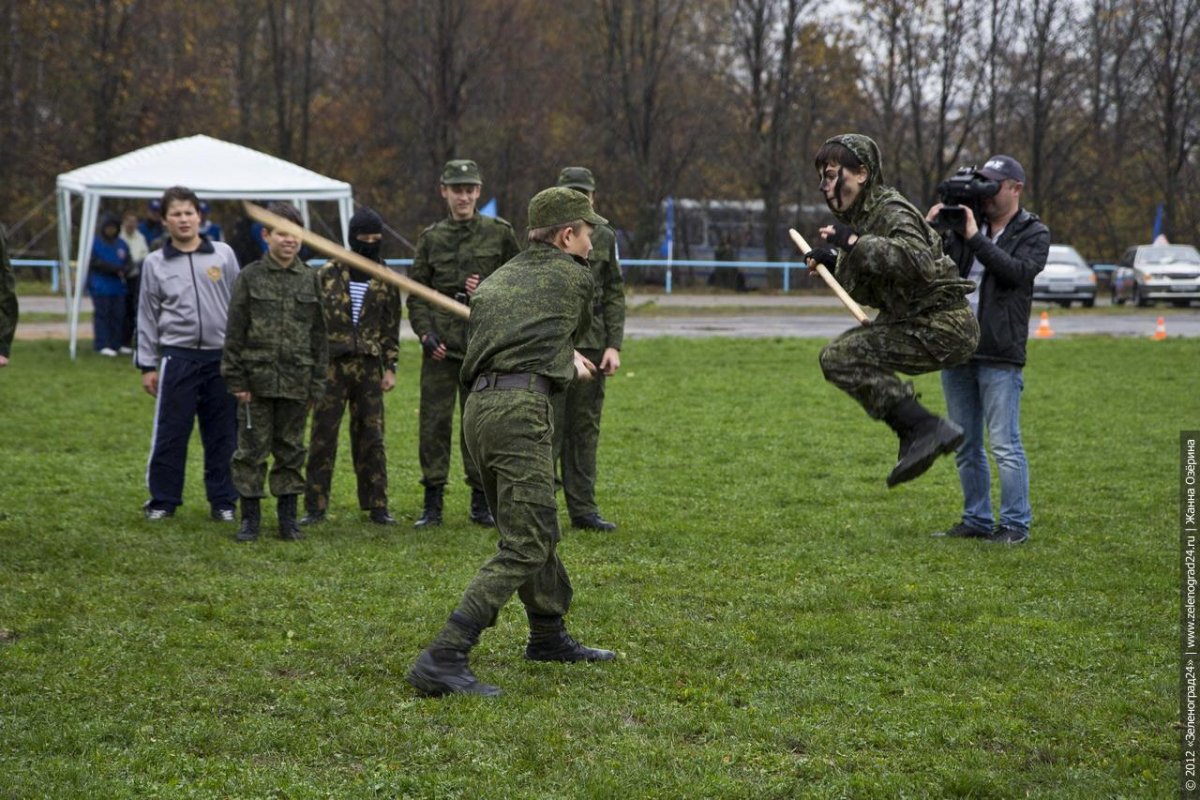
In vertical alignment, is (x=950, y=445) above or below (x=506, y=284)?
below

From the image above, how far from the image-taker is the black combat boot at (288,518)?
28.3 ft

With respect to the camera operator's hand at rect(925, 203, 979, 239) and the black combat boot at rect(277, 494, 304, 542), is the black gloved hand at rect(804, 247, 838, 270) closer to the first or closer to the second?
the camera operator's hand at rect(925, 203, 979, 239)

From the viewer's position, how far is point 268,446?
8.73 metres

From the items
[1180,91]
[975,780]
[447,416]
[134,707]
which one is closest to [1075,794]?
[975,780]

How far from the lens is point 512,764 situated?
480 cm

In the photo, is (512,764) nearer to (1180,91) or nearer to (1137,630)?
(1137,630)

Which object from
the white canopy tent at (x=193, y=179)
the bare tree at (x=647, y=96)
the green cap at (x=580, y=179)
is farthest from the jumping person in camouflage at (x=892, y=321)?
the bare tree at (x=647, y=96)

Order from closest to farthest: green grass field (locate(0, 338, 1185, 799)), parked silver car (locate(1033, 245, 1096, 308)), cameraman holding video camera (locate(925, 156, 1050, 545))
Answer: green grass field (locate(0, 338, 1185, 799))
cameraman holding video camera (locate(925, 156, 1050, 545))
parked silver car (locate(1033, 245, 1096, 308))

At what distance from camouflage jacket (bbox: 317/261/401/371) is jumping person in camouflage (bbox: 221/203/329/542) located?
0.38m

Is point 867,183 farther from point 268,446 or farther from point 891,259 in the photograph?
point 268,446

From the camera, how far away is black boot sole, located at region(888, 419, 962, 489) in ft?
19.8

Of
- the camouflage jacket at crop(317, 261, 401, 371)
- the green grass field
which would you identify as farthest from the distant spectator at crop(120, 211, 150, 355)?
the camouflage jacket at crop(317, 261, 401, 371)

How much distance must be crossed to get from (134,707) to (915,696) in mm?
3164

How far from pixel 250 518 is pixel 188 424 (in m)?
1.05
